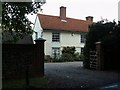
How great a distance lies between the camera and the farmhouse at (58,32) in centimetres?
4509

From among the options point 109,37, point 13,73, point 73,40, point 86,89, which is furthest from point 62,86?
point 73,40

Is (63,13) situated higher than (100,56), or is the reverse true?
(63,13)

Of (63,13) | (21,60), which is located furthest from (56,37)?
(21,60)

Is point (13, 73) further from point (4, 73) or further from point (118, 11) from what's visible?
point (118, 11)

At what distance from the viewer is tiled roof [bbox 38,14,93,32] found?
46359mm

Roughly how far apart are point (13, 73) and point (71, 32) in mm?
31134

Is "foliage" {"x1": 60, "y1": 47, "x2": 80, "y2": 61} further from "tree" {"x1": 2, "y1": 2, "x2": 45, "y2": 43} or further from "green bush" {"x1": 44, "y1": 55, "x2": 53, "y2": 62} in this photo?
"tree" {"x1": 2, "y1": 2, "x2": 45, "y2": 43}

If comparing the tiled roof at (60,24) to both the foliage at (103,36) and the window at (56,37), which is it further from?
the foliage at (103,36)

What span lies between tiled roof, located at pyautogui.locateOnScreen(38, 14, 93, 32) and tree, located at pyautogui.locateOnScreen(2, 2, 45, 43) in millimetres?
27980

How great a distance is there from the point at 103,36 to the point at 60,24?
24.0 meters

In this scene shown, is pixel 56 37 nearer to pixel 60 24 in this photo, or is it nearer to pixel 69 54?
pixel 60 24

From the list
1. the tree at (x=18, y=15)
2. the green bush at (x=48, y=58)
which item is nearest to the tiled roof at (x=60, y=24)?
the green bush at (x=48, y=58)

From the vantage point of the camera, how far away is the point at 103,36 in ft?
81.6

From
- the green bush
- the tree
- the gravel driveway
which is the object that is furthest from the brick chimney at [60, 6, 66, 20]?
the tree
